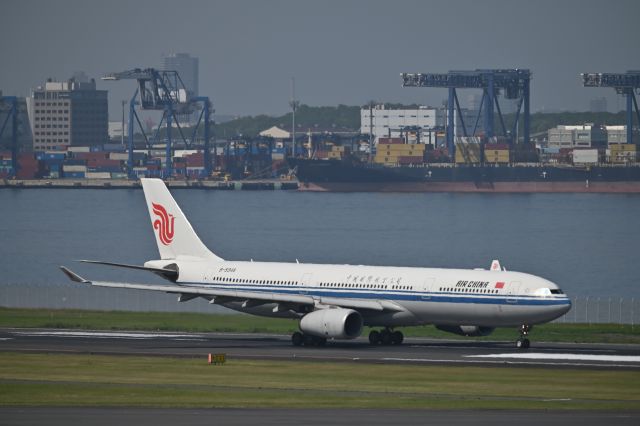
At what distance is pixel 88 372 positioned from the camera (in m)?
52.2

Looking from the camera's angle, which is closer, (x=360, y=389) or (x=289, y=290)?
(x=360, y=389)

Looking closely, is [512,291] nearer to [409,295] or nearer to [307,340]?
[409,295]

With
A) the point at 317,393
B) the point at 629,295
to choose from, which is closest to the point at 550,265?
the point at 629,295

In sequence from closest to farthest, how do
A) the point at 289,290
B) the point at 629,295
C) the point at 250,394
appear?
the point at 250,394
the point at 289,290
the point at 629,295

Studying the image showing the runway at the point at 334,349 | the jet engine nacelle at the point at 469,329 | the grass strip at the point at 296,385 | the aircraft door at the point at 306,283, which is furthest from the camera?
the aircraft door at the point at 306,283

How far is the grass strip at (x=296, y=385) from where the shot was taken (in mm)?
43219

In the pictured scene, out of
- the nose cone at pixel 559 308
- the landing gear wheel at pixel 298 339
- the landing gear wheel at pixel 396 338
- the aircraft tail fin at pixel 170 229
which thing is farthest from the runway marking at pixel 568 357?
the aircraft tail fin at pixel 170 229

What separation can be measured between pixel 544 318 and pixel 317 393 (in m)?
18.1

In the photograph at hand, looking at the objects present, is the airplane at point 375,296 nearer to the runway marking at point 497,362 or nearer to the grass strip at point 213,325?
the runway marking at point 497,362

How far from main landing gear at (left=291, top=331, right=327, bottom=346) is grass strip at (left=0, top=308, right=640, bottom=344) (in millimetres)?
9561

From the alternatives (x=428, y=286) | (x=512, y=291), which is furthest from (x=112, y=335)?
(x=512, y=291)

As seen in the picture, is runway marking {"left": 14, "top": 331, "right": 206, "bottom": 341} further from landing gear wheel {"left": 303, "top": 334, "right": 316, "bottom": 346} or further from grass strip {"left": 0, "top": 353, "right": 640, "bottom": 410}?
grass strip {"left": 0, "top": 353, "right": 640, "bottom": 410}

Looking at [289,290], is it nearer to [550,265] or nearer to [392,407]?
[392,407]

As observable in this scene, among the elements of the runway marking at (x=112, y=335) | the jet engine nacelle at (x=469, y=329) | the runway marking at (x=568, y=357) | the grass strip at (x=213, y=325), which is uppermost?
the jet engine nacelle at (x=469, y=329)
